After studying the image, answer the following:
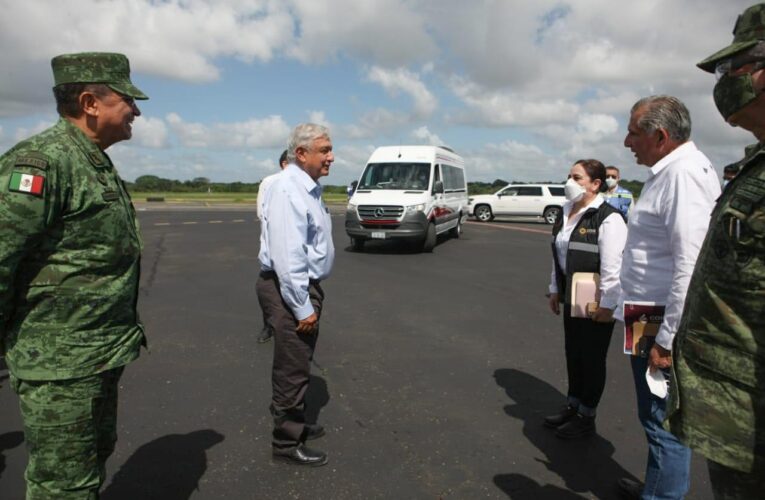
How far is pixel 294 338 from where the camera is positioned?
10.5 feet

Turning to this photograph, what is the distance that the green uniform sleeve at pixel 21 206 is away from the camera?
1.85 metres

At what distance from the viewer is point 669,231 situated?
2355 mm

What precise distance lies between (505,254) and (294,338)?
1051 centimetres

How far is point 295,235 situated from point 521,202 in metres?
23.3

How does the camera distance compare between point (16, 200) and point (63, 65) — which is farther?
point (63, 65)

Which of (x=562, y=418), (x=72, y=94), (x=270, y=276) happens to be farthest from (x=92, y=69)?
(x=562, y=418)

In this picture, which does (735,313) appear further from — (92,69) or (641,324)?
(92,69)

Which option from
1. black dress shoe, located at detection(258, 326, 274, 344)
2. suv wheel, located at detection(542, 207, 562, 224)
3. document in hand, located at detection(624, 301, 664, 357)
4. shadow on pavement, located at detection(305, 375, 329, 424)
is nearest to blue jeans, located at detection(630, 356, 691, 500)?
document in hand, located at detection(624, 301, 664, 357)

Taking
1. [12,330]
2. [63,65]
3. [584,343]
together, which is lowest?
[584,343]

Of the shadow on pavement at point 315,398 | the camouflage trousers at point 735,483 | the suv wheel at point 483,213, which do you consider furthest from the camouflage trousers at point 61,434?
the suv wheel at point 483,213

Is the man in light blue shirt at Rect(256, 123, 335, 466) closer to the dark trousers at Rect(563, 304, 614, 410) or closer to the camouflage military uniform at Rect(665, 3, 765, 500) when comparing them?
the dark trousers at Rect(563, 304, 614, 410)

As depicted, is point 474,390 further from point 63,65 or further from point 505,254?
point 505,254

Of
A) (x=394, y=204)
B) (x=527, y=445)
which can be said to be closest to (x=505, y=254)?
(x=394, y=204)

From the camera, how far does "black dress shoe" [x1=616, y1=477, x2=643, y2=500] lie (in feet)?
9.56
